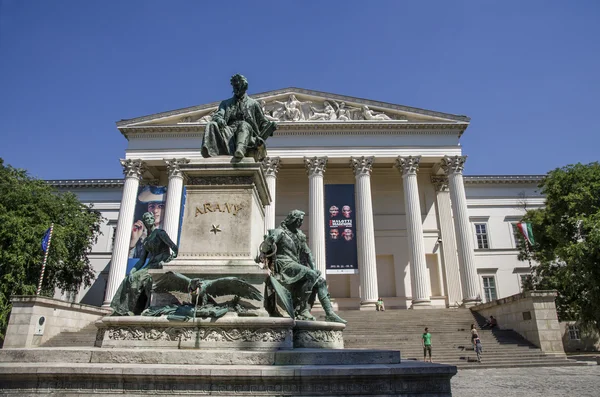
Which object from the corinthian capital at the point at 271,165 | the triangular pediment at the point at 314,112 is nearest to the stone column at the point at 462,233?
the triangular pediment at the point at 314,112

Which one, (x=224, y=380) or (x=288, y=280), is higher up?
(x=288, y=280)

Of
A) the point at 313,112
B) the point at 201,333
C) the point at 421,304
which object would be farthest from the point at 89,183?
the point at 201,333

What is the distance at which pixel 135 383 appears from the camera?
379cm

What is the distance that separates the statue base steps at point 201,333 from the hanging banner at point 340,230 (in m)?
22.4

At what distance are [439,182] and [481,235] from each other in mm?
8242

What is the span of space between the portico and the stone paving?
13.3m

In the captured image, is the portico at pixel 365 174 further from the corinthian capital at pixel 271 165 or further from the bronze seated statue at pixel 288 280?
the bronze seated statue at pixel 288 280

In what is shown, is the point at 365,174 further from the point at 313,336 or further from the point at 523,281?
the point at 313,336

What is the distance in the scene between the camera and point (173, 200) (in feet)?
98.5

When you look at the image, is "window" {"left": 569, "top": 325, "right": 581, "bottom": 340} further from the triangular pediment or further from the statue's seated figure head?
the statue's seated figure head

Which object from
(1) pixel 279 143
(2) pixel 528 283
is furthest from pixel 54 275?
(2) pixel 528 283

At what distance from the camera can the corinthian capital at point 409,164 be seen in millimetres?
30922

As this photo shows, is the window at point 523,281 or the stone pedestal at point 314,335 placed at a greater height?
the window at point 523,281

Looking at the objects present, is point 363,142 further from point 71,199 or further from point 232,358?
point 232,358
